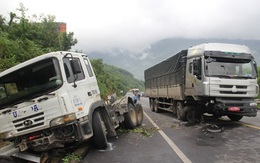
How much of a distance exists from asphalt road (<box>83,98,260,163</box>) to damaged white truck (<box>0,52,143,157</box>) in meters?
0.91

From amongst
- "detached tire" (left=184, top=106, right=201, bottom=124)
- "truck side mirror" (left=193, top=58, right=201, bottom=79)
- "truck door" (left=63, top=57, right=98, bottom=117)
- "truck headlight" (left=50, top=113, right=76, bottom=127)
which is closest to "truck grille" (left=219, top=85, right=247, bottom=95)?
"truck side mirror" (left=193, top=58, right=201, bottom=79)

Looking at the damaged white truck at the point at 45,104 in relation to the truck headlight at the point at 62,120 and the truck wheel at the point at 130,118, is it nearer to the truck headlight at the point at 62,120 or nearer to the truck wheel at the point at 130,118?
the truck headlight at the point at 62,120

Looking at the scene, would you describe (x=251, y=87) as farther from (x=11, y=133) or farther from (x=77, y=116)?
(x=11, y=133)

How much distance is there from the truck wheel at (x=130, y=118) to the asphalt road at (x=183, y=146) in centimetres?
27

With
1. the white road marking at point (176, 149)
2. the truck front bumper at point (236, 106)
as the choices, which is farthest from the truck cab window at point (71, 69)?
the truck front bumper at point (236, 106)

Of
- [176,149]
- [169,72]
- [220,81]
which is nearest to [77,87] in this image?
[176,149]

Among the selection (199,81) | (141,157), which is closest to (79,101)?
(141,157)

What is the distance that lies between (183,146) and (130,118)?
3.19 meters

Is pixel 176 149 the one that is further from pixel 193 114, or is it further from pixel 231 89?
pixel 193 114

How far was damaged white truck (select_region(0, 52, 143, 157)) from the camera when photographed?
5691 mm

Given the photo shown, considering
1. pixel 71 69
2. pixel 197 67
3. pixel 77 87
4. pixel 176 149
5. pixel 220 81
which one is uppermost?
pixel 197 67

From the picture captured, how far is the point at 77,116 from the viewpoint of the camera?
590 cm

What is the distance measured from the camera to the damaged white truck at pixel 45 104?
5.69 metres

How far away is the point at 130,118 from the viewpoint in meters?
10.1
